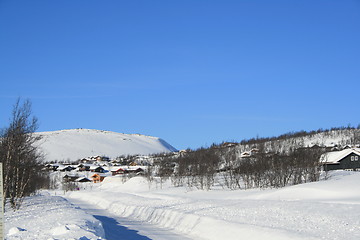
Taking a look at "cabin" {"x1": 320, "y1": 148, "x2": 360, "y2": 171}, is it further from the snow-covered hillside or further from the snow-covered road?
the snow-covered hillside

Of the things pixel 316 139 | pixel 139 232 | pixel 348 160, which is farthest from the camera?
pixel 316 139

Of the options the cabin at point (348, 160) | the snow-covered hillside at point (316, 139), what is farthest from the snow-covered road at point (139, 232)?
the snow-covered hillside at point (316, 139)

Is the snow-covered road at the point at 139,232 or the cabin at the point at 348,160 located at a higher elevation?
the cabin at the point at 348,160

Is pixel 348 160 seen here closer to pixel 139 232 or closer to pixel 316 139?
pixel 139 232

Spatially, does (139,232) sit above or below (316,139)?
below

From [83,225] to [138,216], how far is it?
36.9 ft

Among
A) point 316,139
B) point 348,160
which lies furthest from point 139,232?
point 316,139

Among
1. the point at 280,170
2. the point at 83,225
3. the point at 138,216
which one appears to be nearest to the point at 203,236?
the point at 83,225

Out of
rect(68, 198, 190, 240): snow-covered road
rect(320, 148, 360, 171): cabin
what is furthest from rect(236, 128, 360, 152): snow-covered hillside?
rect(68, 198, 190, 240): snow-covered road

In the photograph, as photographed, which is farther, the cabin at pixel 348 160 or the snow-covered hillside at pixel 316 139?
the snow-covered hillside at pixel 316 139

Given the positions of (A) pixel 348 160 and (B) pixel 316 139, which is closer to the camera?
(A) pixel 348 160

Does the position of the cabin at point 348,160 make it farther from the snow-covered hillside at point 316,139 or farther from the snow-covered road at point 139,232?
the snow-covered hillside at point 316,139

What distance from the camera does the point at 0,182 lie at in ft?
24.5

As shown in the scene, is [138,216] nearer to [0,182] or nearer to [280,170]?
[0,182]
